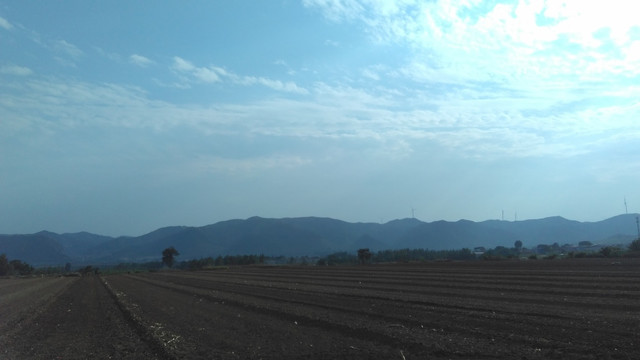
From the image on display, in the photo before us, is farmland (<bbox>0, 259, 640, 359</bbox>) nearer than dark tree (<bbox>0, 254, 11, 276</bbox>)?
Yes

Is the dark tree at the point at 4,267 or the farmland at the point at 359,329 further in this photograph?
the dark tree at the point at 4,267

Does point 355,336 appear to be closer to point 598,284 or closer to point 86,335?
point 86,335

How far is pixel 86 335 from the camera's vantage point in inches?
761

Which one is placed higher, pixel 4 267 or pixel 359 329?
pixel 4 267

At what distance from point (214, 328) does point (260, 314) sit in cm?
439

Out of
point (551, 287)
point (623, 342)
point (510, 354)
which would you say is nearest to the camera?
point (510, 354)

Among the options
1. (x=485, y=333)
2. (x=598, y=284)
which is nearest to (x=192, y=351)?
(x=485, y=333)

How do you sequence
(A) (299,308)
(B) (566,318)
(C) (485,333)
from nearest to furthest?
(C) (485,333), (B) (566,318), (A) (299,308)

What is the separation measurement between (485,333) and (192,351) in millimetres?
8062

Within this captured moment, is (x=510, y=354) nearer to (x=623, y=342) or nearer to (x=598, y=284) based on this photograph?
(x=623, y=342)

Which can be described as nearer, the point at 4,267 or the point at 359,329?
the point at 359,329

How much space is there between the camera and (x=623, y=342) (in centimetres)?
1366

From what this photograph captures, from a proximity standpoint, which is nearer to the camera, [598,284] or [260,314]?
[260,314]

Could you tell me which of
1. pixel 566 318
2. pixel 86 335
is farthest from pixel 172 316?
pixel 566 318
